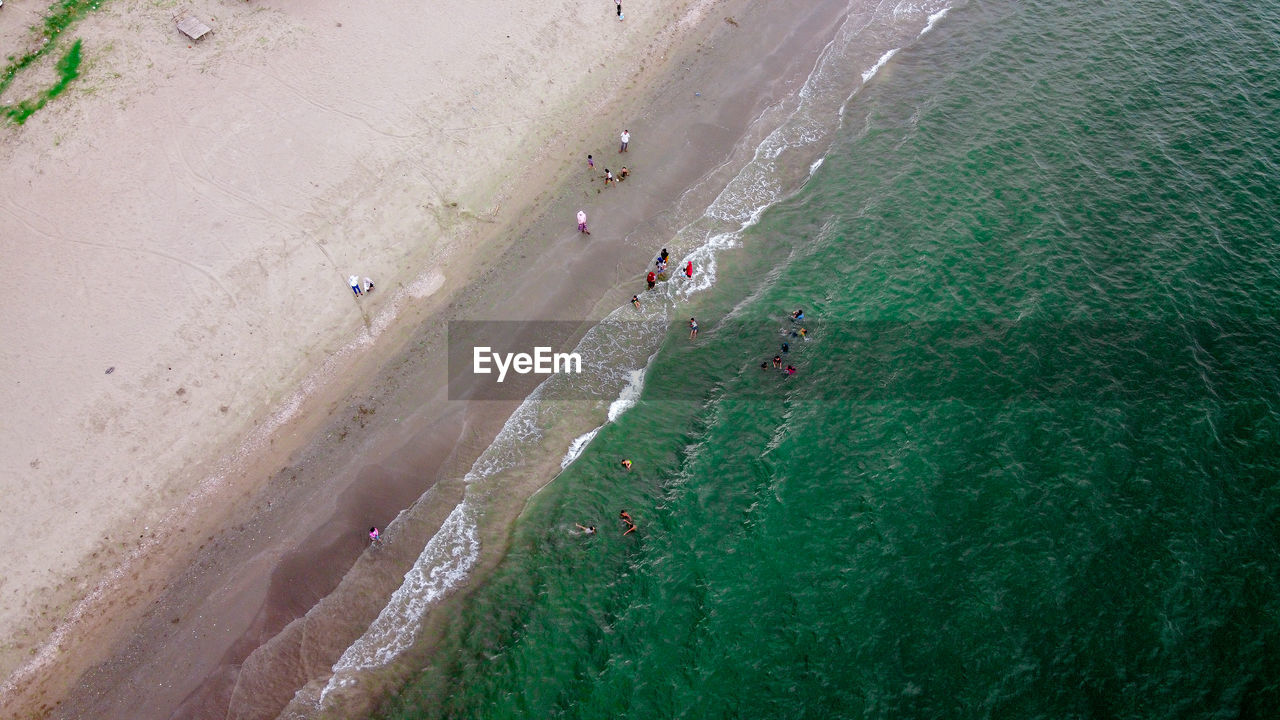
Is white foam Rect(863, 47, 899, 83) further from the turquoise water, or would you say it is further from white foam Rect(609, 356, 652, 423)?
white foam Rect(609, 356, 652, 423)

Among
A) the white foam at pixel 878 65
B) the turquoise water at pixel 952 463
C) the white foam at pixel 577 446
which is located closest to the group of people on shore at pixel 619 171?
the turquoise water at pixel 952 463

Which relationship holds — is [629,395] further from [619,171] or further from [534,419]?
[619,171]

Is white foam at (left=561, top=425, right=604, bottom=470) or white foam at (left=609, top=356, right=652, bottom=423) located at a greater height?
white foam at (left=609, top=356, right=652, bottom=423)

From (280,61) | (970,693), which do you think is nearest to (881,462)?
(970,693)

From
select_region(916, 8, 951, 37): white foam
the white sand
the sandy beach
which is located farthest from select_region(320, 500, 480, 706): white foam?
select_region(916, 8, 951, 37): white foam

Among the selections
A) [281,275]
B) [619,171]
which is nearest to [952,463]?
[619,171]
